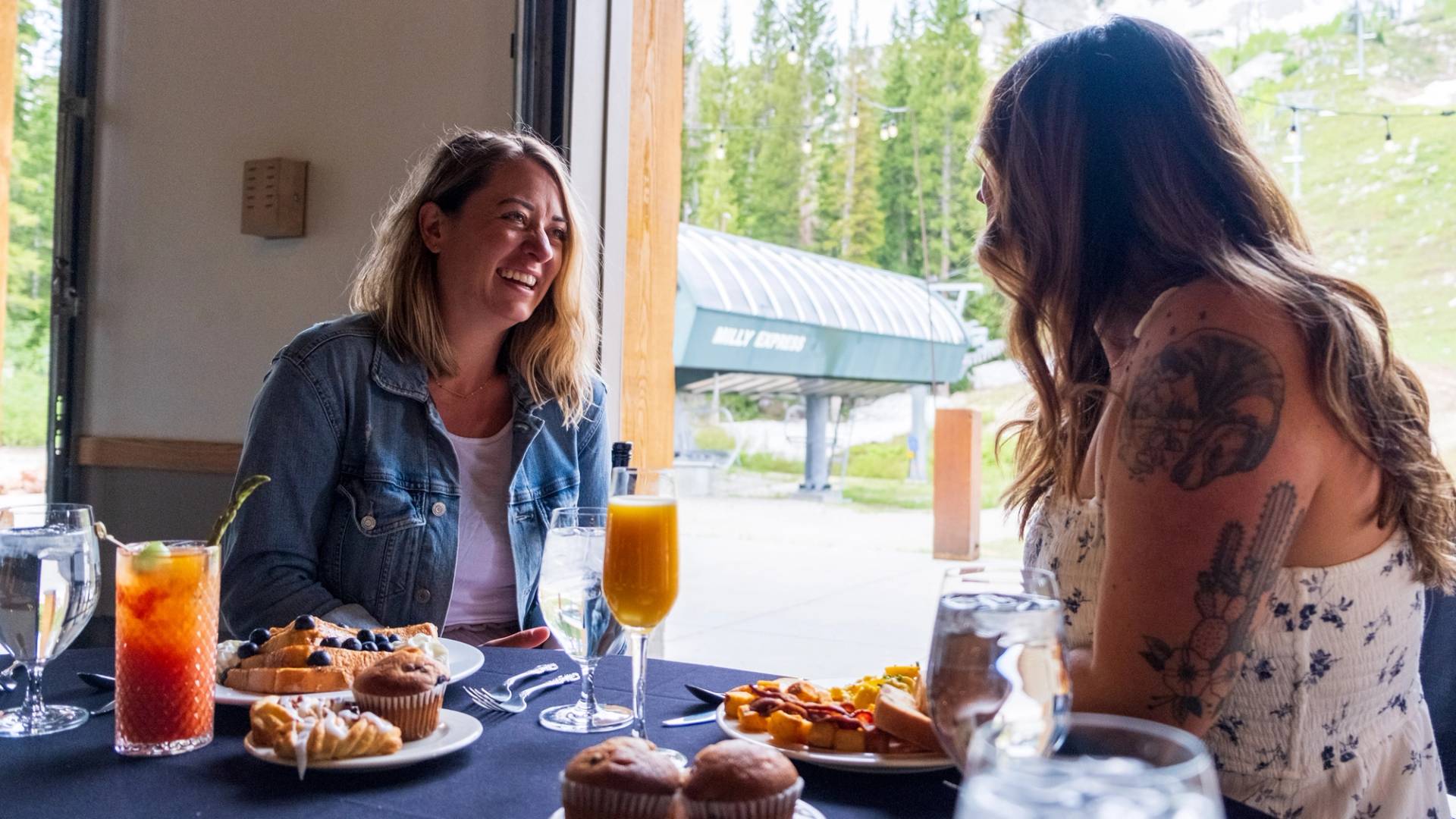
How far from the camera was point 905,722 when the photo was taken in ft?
2.99

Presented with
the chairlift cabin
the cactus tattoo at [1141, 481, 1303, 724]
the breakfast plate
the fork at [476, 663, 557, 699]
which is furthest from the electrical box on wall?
the chairlift cabin

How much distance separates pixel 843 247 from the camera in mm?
16438

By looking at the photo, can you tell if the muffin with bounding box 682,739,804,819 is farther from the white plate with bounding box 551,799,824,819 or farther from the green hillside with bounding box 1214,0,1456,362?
the green hillside with bounding box 1214,0,1456,362

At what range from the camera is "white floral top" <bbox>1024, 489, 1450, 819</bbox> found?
1.05 meters

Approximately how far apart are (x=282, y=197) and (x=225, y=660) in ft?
5.89

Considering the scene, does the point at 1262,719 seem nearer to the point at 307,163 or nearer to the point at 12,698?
the point at 12,698

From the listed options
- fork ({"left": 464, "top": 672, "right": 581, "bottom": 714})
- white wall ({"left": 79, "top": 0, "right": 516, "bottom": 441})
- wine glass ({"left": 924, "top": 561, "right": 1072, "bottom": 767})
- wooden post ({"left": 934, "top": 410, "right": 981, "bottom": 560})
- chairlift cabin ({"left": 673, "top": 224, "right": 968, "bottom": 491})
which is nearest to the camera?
wine glass ({"left": 924, "top": 561, "right": 1072, "bottom": 767})

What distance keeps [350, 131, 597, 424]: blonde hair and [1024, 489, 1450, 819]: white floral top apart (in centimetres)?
124

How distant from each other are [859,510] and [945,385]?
4647 mm

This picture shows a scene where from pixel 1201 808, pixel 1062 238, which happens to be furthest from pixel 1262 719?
pixel 1201 808

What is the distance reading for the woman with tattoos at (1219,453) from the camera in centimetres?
97

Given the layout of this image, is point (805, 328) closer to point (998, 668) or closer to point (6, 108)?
point (6, 108)

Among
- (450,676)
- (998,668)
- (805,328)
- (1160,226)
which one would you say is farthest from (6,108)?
(805,328)

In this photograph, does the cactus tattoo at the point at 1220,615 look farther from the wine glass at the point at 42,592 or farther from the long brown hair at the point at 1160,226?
the wine glass at the point at 42,592
